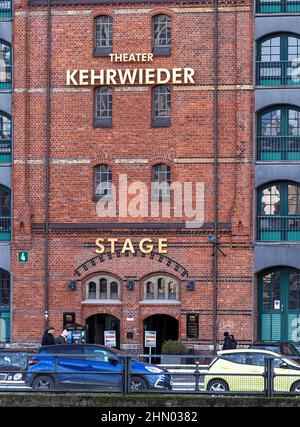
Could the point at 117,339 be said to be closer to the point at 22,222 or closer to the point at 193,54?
the point at 22,222

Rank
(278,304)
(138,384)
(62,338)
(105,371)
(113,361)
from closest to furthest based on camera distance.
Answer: (138,384), (105,371), (113,361), (62,338), (278,304)

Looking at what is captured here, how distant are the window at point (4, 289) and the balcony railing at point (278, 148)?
993 cm

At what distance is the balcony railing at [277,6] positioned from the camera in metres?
53.2

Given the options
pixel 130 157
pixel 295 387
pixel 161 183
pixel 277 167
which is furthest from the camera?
pixel 130 157

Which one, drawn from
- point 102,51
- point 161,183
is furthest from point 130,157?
point 102,51

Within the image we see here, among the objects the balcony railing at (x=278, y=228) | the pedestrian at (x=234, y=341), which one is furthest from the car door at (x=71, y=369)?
the balcony railing at (x=278, y=228)

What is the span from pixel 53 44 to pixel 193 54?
4991mm

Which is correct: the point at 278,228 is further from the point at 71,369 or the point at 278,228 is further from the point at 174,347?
the point at 71,369

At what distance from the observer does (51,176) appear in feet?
177

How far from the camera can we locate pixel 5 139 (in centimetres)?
5450

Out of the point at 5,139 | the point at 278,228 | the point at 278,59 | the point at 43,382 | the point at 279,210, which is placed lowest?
the point at 43,382

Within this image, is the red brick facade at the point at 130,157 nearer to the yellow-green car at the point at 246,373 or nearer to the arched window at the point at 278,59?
the arched window at the point at 278,59

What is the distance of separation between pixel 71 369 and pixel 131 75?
57.3 ft

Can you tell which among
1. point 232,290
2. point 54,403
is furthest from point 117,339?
point 54,403
